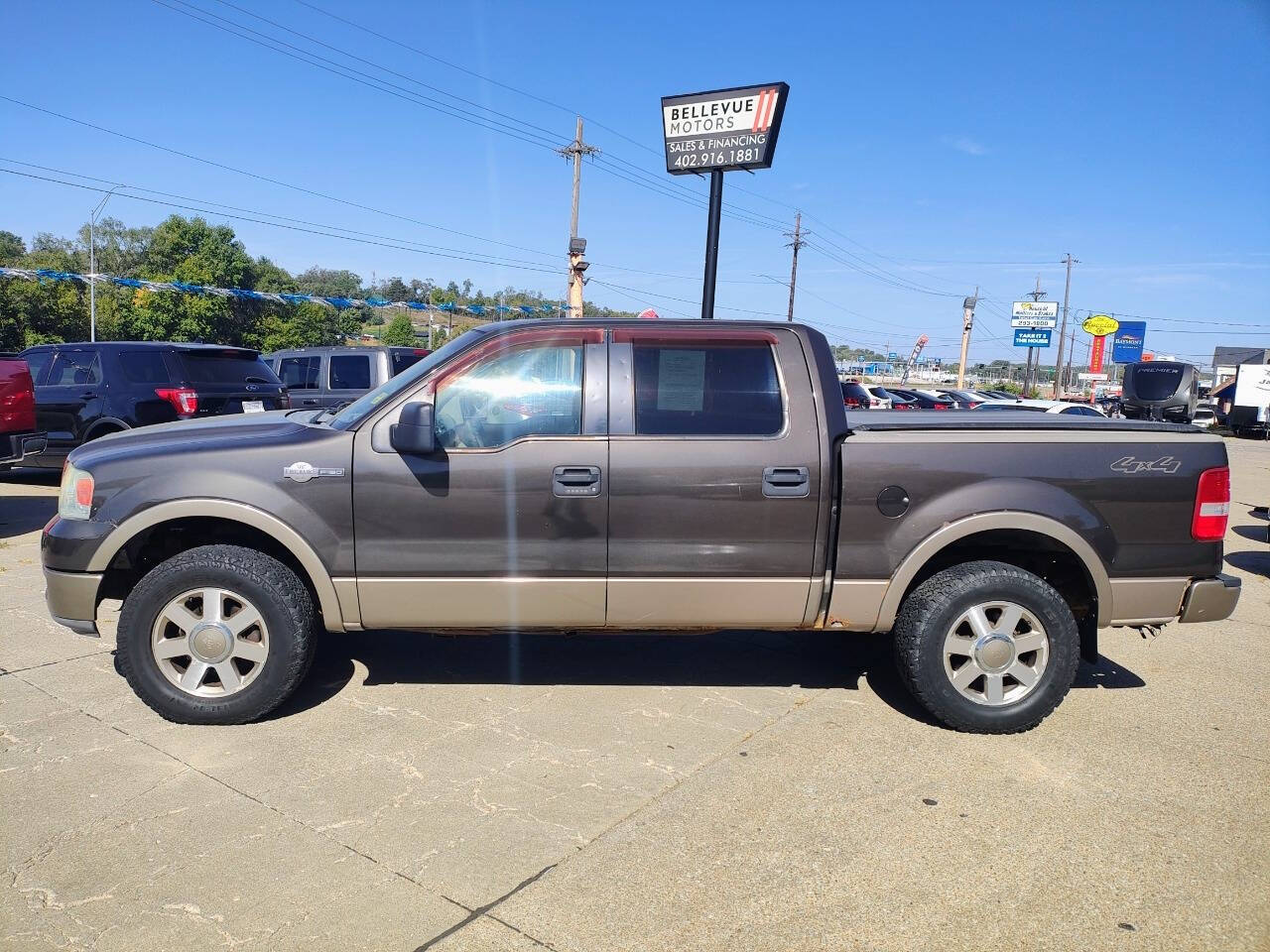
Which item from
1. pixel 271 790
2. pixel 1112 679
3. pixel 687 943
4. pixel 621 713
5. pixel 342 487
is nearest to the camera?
pixel 687 943

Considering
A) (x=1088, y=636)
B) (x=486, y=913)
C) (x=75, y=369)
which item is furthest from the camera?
(x=75, y=369)

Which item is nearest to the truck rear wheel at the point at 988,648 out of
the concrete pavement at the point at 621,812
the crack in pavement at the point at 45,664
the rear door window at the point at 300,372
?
the concrete pavement at the point at 621,812

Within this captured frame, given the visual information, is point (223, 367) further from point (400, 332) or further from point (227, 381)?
point (400, 332)

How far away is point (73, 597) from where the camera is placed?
395 centimetres

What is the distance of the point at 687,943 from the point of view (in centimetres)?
257

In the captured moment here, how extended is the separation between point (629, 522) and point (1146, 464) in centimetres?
241

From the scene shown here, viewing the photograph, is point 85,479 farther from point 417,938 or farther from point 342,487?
point 417,938

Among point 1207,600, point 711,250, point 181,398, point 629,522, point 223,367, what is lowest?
point 1207,600

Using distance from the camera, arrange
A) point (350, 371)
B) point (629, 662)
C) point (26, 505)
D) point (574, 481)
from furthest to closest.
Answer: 1. point (350, 371)
2. point (26, 505)
3. point (629, 662)
4. point (574, 481)

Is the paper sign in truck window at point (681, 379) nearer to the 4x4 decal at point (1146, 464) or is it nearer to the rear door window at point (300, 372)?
the 4x4 decal at point (1146, 464)

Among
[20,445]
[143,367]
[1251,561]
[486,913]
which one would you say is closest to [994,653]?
[486,913]

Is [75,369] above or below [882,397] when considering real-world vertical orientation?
above

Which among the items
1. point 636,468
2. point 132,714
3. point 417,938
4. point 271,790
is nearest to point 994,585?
point 636,468

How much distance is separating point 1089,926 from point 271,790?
2952mm
